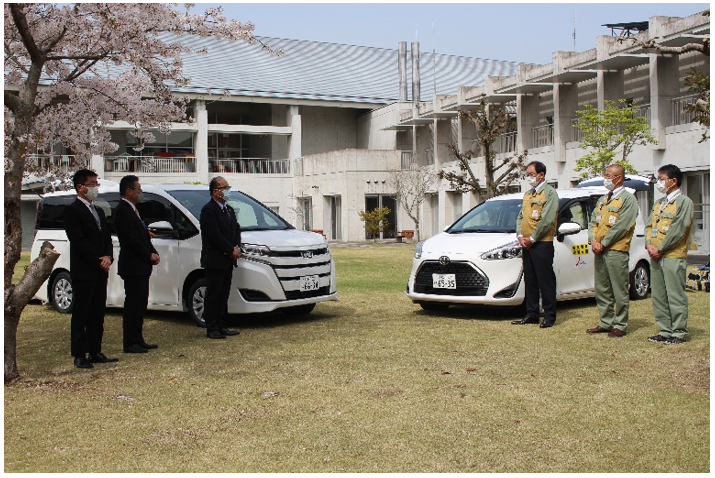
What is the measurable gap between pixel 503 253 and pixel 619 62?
2337 centimetres

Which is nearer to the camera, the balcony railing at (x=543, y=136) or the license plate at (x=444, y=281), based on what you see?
the license plate at (x=444, y=281)

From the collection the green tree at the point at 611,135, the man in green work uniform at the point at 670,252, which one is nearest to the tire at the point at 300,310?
the man in green work uniform at the point at 670,252

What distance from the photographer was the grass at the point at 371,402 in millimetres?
5227

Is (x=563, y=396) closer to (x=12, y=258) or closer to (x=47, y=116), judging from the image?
(x=12, y=258)

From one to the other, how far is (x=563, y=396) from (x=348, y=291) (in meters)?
9.29

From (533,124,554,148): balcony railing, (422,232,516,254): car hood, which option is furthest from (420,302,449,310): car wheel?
(533,124,554,148): balcony railing

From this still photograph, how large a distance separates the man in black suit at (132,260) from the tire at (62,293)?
12.5ft

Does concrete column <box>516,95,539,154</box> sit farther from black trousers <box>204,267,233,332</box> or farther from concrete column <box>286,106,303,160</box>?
black trousers <box>204,267,233,332</box>

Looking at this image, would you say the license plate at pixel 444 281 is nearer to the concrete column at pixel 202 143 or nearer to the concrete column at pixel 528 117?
the concrete column at pixel 528 117

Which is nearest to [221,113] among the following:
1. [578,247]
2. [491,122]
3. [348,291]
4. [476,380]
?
[491,122]

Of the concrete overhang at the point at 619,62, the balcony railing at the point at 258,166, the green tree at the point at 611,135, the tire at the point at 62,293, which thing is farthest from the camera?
the balcony railing at the point at 258,166

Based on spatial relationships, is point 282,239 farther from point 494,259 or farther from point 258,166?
point 258,166

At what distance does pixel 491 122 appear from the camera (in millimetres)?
29266

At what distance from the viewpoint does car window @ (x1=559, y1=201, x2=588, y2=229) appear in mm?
12420
